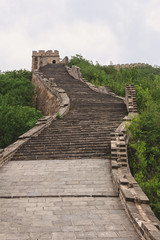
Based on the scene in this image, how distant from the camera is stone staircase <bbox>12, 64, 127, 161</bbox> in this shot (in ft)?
33.2

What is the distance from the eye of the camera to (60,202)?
6.29 meters

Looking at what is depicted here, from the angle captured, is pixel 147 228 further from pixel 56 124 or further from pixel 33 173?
pixel 56 124

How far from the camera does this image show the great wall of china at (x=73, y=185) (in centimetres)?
493

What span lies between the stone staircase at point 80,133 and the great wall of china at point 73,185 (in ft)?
0.14

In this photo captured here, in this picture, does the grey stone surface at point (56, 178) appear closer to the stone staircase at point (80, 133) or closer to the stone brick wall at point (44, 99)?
the stone staircase at point (80, 133)

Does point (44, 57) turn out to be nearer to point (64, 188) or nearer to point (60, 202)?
point (64, 188)

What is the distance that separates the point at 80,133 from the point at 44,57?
3413cm

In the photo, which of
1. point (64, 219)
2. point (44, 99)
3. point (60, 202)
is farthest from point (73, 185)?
point (44, 99)

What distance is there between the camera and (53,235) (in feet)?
15.4

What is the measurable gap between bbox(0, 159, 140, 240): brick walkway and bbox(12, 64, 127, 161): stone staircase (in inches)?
26.6

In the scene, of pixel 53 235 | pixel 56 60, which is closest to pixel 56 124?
pixel 53 235

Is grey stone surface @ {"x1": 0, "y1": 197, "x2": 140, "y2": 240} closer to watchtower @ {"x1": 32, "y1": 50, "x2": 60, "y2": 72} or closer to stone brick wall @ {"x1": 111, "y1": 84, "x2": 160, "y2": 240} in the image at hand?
stone brick wall @ {"x1": 111, "y1": 84, "x2": 160, "y2": 240}

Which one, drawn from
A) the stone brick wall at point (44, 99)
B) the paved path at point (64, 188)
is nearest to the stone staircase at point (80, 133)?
the paved path at point (64, 188)

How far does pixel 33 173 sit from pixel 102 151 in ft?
9.97
